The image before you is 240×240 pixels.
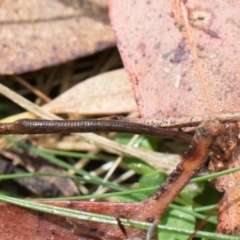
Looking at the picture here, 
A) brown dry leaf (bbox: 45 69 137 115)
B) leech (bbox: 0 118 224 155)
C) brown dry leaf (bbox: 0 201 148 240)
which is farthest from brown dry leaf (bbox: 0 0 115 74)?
brown dry leaf (bbox: 0 201 148 240)

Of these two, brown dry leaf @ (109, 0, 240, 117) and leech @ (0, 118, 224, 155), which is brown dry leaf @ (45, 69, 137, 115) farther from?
leech @ (0, 118, 224, 155)

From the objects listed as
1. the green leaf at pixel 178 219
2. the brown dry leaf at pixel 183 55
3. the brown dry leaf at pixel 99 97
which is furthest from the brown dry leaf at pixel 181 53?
the green leaf at pixel 178 219

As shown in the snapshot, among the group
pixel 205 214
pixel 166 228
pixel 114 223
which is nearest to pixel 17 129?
pixel 114 223

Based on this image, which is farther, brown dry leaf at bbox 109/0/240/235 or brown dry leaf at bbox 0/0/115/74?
brown dry leaf at bbox 0/0/115/74

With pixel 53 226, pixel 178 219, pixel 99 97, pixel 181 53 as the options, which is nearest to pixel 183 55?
pixel 181 53

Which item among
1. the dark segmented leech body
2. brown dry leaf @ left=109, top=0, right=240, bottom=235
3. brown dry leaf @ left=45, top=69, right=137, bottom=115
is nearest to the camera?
the dark segmented leech body

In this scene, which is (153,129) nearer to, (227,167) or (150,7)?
(227,167)
